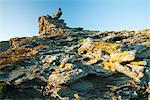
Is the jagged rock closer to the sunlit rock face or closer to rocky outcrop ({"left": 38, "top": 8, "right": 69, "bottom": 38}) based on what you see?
rocky outcrop ({"left": 38, "top": 8, "right": 69, "bottom": 38})

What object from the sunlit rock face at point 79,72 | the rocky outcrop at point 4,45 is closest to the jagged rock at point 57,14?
the rocky outcrop at point 4,45

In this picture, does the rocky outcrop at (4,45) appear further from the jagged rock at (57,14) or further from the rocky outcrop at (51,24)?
the jagged rock at (57,14)

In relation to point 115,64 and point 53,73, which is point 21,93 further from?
point 115,64

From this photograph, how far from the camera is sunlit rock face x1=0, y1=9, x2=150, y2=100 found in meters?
35.9

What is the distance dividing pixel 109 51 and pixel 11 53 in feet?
53.3

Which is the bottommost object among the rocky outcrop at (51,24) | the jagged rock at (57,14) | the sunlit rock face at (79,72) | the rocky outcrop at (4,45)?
the sunlit rock face at (79,72)

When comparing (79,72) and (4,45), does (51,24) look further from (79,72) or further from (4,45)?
(79,72)

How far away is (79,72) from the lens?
121 feet

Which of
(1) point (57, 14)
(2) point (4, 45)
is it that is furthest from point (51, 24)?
(2) point (4, 45)

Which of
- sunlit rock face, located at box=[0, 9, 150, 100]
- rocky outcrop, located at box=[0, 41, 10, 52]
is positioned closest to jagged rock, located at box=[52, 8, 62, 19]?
rocky outcrop, located at box=[0, 41, 10, 52]

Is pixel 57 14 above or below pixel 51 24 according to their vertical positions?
above

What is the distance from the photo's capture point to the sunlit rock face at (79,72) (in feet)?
118

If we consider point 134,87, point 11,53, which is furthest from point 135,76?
point 11,53

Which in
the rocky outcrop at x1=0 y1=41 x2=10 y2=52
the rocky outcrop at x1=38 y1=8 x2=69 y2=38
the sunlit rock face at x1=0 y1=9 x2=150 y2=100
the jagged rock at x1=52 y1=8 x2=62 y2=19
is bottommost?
the sunlit rock face at x1=0 y1=9 x2=150 y2=100
